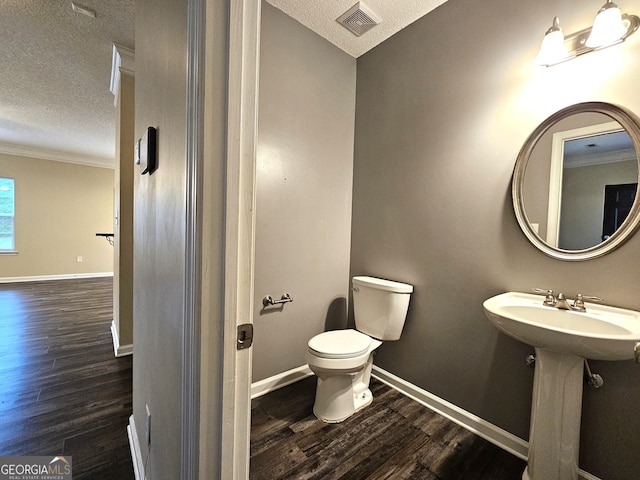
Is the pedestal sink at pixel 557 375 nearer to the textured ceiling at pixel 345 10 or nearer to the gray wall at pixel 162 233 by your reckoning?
the gray wall at pixel 162 233

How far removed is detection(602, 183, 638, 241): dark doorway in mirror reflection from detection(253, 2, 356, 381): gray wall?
1.50 metres

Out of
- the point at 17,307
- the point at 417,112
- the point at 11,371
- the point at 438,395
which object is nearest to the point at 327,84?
the point at 417,112

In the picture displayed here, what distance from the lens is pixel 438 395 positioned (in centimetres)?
174

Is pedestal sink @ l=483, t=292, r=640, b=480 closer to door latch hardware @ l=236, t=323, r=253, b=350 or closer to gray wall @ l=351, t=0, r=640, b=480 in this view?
gray wall @ l=351, t=0, r=640, b=480

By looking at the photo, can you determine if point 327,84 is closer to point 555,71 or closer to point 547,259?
point 555,71

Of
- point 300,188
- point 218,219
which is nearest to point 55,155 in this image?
point 300,188

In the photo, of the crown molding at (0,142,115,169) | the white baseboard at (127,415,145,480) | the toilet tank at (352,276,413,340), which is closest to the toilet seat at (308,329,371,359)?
the toilet tank at (352,276,413,340)

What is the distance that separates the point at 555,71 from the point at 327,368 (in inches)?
74.8

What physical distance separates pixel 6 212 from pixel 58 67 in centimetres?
416

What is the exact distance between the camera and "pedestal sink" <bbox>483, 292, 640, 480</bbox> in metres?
1.02

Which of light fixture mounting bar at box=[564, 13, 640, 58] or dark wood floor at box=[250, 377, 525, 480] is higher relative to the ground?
light fixture mounting bar at box=[564, 13, 640, 58]

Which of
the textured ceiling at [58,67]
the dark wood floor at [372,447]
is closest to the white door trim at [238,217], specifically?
the dark wood floor at [372,447]

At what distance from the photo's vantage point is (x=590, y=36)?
113 centimetres

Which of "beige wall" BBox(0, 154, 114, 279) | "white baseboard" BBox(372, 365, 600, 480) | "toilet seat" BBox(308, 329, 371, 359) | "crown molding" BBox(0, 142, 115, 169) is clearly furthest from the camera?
"beige wall" BBox(0, 154, 114, 279)
